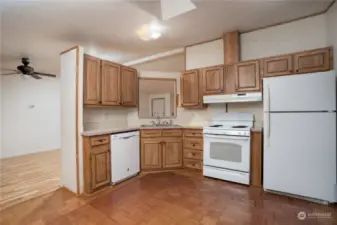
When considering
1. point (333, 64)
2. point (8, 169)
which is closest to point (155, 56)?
point (333, 64)

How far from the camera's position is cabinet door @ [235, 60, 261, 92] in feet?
9.59

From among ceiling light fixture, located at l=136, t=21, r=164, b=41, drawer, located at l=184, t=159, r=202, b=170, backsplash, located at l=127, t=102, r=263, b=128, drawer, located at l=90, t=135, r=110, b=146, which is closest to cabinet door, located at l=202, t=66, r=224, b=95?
backsplash, located at l=127, t=102, r=263, b=128

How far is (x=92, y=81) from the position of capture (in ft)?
9.50

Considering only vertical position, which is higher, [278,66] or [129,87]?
[278,66]

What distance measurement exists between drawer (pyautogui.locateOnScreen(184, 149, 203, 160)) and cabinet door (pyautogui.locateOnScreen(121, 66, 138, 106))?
149cm

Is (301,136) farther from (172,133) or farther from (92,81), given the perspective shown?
(92,81)

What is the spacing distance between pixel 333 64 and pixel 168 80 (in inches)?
111

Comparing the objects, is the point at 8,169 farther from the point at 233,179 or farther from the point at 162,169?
the point at 233,179

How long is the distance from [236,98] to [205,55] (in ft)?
4.10

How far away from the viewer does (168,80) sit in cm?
412

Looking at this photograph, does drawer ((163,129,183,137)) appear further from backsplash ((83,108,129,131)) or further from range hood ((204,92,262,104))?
backsplash ((83,108,129,131))

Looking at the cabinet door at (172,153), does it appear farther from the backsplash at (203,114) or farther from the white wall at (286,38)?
the white wall at (286,38)

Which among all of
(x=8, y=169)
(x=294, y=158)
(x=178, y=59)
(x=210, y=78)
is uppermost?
(x=178, y=59)

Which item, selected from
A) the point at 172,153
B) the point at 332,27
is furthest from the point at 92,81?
the point at 332,27
